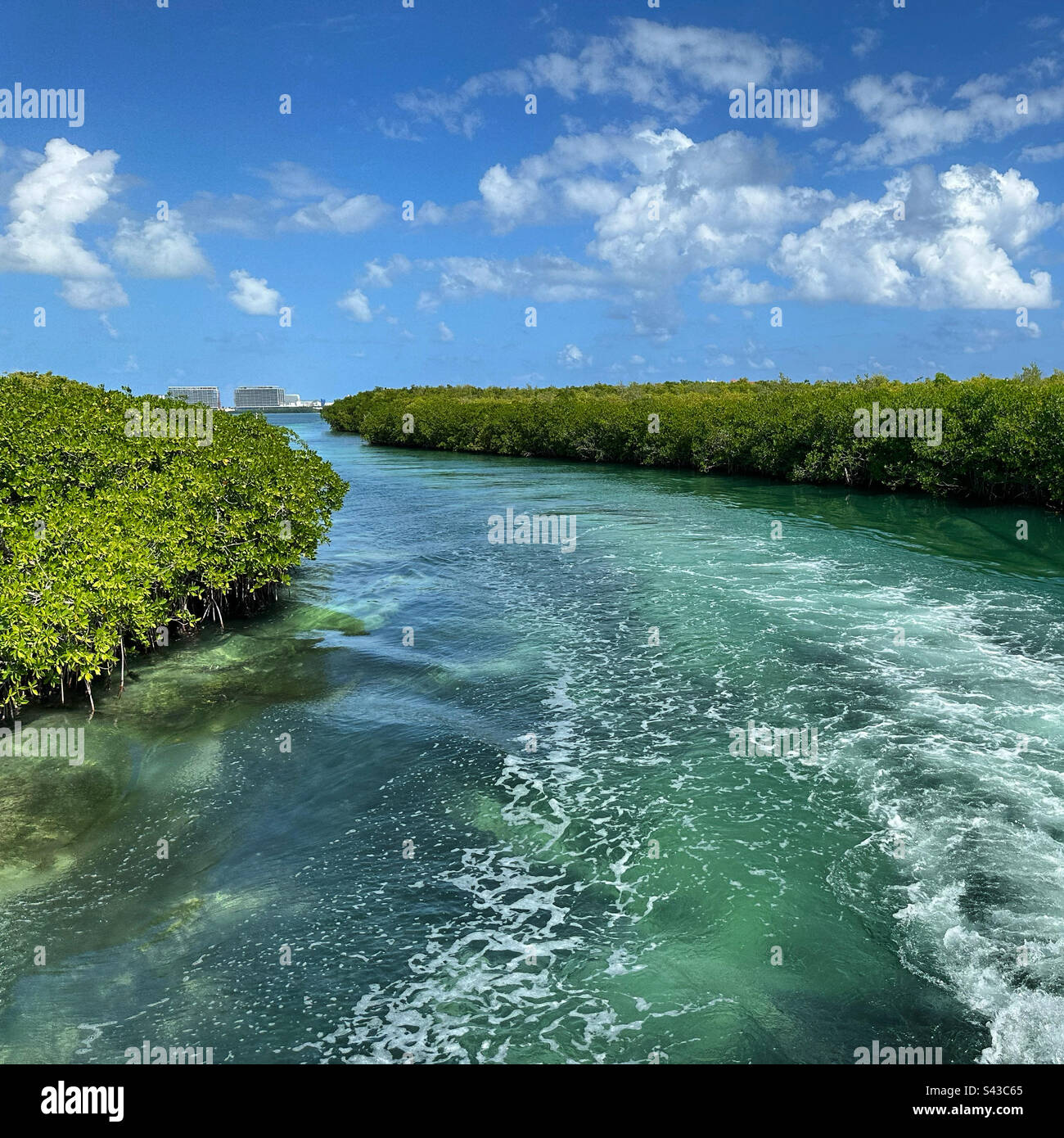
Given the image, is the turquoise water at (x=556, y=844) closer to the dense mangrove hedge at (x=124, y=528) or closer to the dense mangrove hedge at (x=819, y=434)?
the dense mangrove hedge at (x=124, y=528)

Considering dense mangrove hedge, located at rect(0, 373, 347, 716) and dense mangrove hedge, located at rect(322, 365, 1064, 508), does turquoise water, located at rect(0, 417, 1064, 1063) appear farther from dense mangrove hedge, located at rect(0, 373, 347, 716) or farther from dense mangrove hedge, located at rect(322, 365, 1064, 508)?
dense mangrove hedge, located at rect(322, 365, 1064, 508)

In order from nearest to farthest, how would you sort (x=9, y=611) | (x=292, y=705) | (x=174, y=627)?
(x=9, y=611)
(x=292, y=705)
(x=174, y=627)

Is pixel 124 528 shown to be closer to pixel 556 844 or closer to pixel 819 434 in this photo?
pixel 556 844

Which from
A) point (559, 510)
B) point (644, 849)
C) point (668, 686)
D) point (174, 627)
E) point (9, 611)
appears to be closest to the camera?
point (644, 849)
